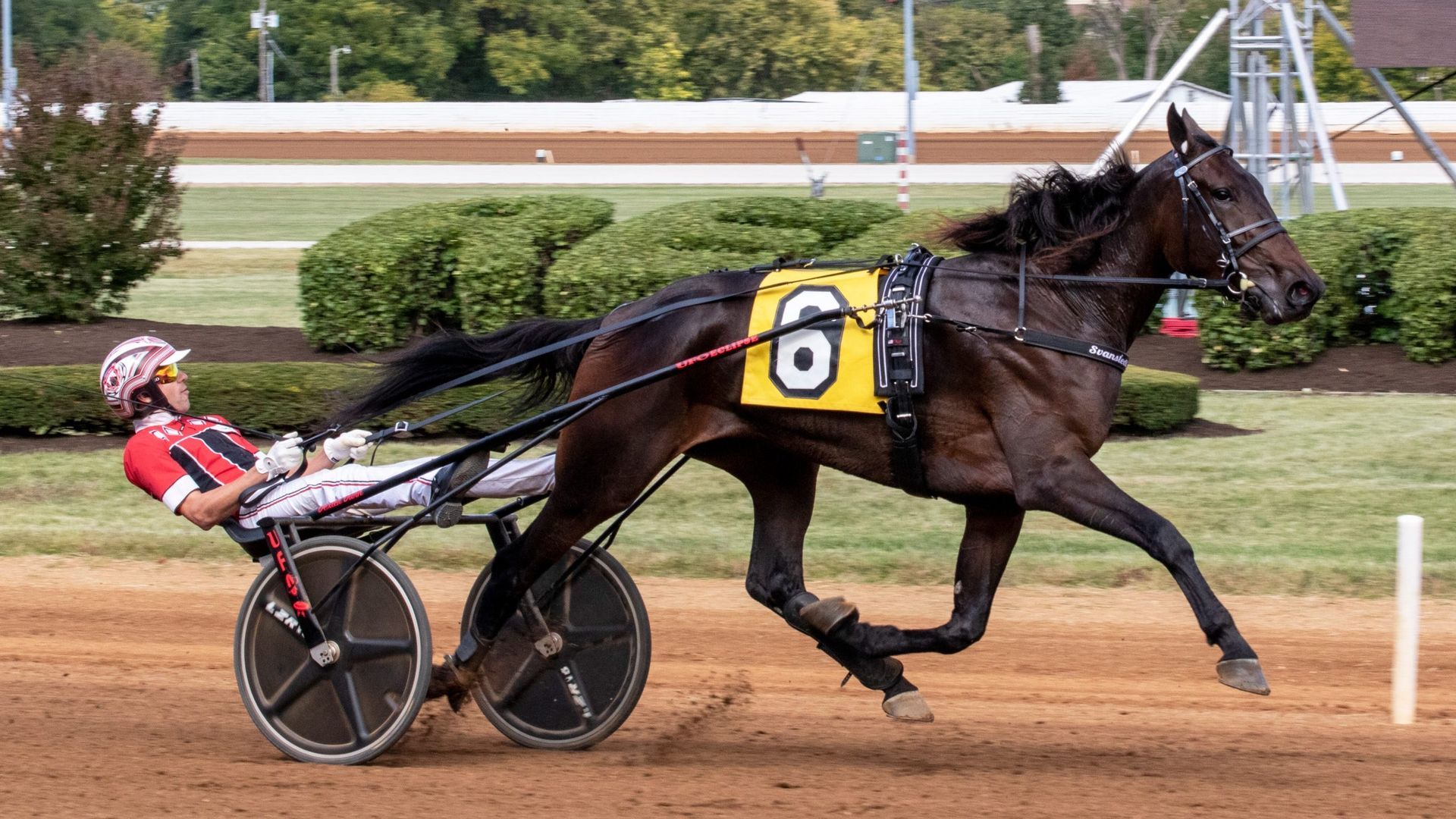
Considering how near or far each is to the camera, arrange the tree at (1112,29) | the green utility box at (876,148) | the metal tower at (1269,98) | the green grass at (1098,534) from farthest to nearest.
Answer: the tree at (1112,29)
the green utility box at (876,148)
the metal tower at (1269,98)
the green grass at (1098,534)

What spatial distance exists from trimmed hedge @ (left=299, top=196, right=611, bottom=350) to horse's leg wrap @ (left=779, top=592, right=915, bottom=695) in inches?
241

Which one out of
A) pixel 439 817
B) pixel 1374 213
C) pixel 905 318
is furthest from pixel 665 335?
pixel 1374 213

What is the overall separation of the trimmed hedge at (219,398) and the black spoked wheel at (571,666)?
4.46m

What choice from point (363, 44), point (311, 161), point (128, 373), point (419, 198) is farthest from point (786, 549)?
point (363, 44)

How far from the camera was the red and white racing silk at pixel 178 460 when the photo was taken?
4551 millimetres

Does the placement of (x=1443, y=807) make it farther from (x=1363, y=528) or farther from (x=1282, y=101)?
(x=1282, y=101)

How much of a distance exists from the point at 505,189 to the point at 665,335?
21.0m

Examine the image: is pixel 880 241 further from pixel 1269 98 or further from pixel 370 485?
pixel 370 485

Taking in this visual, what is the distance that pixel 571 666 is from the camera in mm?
4773

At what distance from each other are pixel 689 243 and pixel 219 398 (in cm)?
333

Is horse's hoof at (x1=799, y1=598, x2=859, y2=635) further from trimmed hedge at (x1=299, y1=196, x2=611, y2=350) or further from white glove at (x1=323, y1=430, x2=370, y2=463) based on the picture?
trimmed hedge at (x1=299, y1=196, x2=611, y2=350)

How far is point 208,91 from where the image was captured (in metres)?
49.3

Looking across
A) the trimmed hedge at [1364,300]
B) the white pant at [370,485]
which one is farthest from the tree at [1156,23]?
the white pant at [370,485]

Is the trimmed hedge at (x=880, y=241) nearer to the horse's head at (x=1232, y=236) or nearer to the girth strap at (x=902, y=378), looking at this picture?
the horse's head at (x=1232, y=236)
